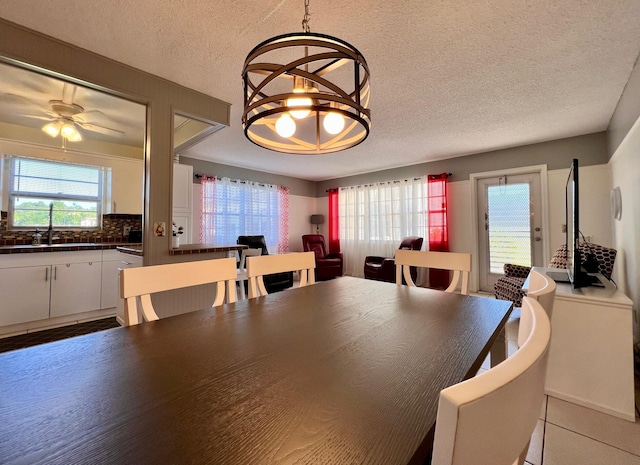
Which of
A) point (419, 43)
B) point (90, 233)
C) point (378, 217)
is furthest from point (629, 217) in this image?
point (90, 233)

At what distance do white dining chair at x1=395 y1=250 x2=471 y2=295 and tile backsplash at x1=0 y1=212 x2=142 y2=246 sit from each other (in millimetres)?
4255

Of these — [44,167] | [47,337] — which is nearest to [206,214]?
[44,167]

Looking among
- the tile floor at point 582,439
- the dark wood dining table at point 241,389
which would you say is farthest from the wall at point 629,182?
the dark wood dining table at point 241,389

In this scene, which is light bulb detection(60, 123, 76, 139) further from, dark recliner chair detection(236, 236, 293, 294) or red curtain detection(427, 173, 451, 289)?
red curtain detection(427, 173, 451, 289)

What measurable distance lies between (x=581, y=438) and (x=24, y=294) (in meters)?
4.65

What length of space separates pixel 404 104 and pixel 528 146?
8.46 feet

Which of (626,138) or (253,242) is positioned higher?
(626,138)

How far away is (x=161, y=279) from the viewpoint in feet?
4.14

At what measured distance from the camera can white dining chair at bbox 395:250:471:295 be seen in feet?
5.65

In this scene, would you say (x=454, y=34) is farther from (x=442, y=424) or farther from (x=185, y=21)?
(x=442, y=424)

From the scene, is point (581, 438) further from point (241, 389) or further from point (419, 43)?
point (419, 43)

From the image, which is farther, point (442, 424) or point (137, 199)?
point (137, 199)

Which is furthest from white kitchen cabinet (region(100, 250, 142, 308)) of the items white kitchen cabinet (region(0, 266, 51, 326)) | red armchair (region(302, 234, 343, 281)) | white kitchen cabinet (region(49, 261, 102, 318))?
red armchair (region(302, 234, 343, 281))

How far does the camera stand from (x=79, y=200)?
386 centimetres
